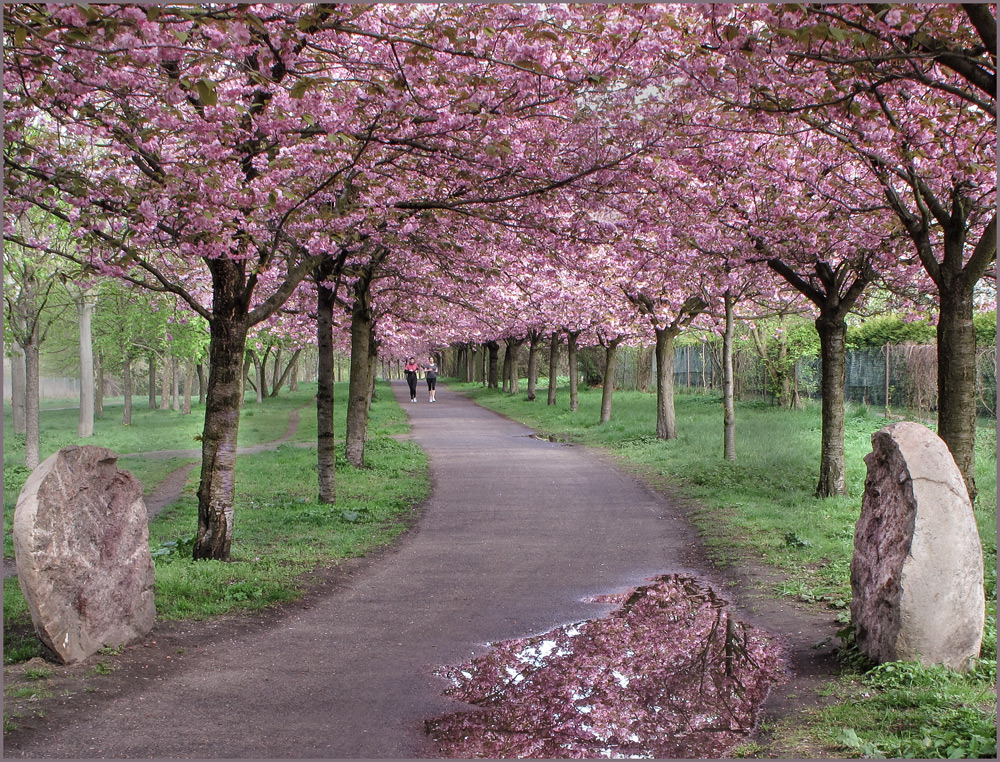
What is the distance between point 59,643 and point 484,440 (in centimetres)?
1757

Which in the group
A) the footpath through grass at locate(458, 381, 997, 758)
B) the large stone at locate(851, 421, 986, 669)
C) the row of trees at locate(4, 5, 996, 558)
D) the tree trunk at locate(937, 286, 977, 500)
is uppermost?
the row of trees at locate(4, 5, 996, 558)

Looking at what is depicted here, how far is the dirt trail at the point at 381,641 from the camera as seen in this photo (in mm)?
4617

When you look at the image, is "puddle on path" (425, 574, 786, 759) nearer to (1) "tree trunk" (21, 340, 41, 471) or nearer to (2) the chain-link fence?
(1) "tree trunk" (21, 340, 41, 471)

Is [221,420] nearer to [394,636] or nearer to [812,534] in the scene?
[394,636]

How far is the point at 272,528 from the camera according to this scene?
11.0 meters

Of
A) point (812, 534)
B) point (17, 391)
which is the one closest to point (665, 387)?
point (812, 534)

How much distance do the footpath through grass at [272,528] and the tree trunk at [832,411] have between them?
6315mm

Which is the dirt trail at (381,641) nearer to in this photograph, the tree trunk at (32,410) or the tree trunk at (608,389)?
the tree trunk at (32,410)

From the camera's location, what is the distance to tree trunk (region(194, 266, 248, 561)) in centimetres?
886

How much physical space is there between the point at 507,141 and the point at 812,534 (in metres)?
5.84

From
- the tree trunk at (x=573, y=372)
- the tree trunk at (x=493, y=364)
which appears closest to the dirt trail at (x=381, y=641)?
the tree trunk at (x=573, y=372)

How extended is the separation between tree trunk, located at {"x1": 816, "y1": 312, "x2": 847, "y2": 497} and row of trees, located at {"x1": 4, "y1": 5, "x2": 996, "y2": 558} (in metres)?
0.03

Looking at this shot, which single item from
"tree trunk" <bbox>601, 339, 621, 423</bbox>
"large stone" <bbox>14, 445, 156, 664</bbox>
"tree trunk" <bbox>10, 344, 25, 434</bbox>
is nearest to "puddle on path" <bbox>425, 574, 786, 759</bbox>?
"large stone" <bbox>14, 445, 156, 664</bbox>

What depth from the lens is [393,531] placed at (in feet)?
35.8
